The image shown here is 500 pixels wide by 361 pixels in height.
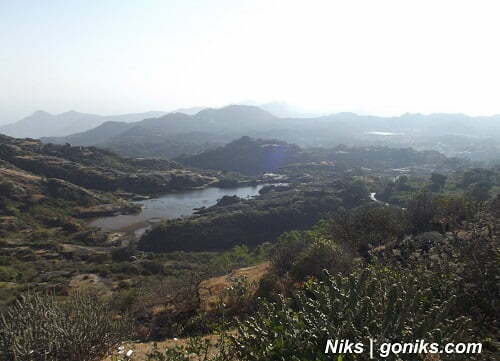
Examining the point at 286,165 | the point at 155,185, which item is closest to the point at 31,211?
the point at 155,185

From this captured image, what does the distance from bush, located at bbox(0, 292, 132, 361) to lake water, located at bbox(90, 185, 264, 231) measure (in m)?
Answer: 73.4

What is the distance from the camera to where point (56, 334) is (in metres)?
6.64

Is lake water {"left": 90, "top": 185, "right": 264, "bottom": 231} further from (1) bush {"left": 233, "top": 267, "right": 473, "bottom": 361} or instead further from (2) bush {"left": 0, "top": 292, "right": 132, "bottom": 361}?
(1) bush {"left": 233, "top": 267, "right": 473, "bottom": 361}

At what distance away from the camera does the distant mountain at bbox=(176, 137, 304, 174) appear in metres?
171

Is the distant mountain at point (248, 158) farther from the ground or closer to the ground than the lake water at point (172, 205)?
farther from the ground

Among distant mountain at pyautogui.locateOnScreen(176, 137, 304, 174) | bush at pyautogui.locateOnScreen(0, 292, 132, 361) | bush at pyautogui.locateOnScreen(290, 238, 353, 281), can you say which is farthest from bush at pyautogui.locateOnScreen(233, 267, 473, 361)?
distant mountain at pyautogui.locateOnScreen(176, 137, 304, 174)

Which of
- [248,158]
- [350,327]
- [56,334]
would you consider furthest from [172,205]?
[350,327]

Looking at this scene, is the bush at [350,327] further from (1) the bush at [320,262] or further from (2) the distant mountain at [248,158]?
(2) the distant mountain at [248,158]

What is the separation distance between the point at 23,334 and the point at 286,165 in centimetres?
16313

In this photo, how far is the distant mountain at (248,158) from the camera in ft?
560

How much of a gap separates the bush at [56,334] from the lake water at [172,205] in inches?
2891

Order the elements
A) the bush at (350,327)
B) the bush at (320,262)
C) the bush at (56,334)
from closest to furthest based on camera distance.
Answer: the bush at (350,327)
the bush at (56,334)
the bush at (320,262)

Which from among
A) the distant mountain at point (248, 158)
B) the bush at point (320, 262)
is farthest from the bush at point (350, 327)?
the distant mountain at point (248, 158)

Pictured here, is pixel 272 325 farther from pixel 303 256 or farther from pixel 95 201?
pixel 95 201
